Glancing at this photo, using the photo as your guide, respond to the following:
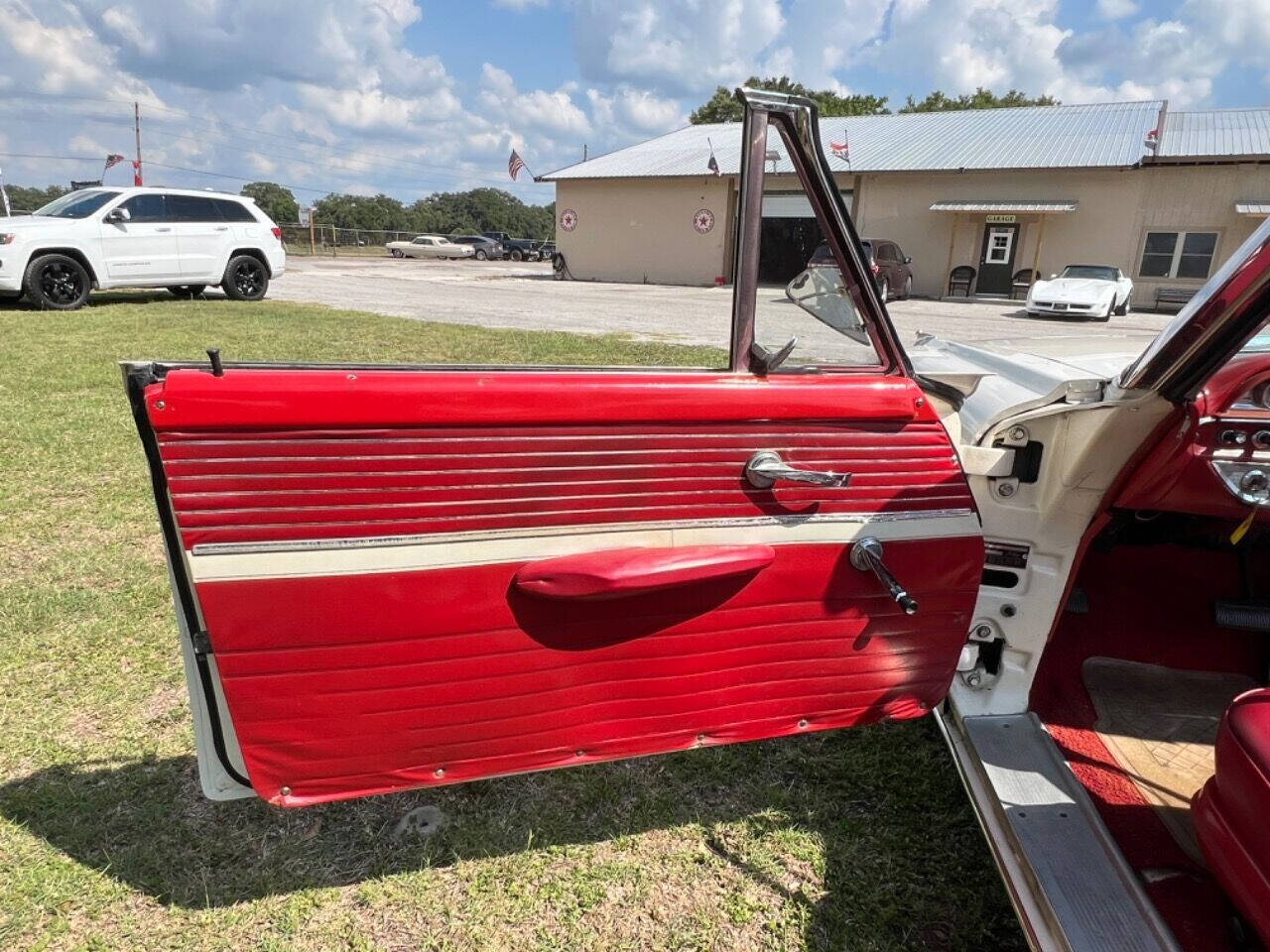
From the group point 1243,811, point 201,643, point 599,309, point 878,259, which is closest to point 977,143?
point 599,309

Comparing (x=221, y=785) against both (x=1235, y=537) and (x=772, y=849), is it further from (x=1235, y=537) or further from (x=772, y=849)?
(x=1235, y=537)

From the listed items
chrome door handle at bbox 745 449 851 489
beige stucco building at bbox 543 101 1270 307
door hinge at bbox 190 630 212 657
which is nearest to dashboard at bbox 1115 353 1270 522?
chrome door handle at bbox 745 449 851 489

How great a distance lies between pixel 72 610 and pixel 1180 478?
12.5 ft

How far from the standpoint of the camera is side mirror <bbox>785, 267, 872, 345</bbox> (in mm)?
1830

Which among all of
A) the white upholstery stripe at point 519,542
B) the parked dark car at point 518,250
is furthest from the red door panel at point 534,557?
the parked dark car at point 518,250

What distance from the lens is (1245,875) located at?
1.31m

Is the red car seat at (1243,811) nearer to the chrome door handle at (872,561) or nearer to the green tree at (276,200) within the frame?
the chrome door handle at (872,561)

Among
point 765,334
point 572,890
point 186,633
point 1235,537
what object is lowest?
point 572,890

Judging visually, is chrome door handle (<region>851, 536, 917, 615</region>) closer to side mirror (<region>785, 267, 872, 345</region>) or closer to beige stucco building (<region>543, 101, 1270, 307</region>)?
side mirror (<region>785, 267, 872, 345</region>)

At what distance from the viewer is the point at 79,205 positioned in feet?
35.5

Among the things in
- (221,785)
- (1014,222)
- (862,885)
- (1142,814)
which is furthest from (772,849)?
(1014,222)

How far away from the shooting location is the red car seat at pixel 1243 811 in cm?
127

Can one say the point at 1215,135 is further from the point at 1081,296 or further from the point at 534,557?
the point at 534,557

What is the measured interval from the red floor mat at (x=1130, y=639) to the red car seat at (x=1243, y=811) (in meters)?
0.60
